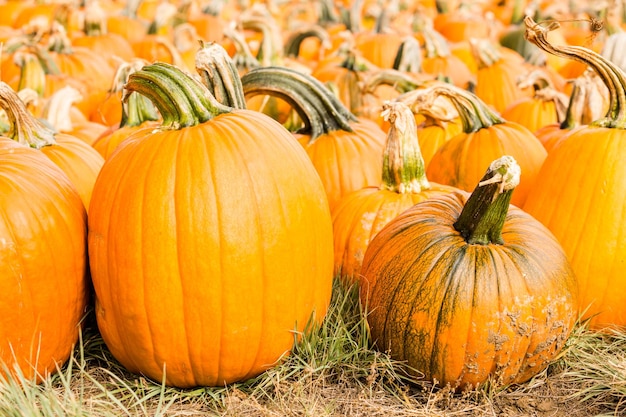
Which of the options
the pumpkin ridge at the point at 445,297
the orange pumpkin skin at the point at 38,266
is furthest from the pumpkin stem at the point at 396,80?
the orange pumpkin skin at the point at 38,266

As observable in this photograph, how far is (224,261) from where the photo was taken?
7.59ft

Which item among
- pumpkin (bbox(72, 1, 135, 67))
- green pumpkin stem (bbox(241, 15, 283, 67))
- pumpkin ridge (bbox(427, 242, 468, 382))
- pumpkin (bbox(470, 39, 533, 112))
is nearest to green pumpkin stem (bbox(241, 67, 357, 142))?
pumpkin ridge (bbox(427, 242, 468, 382))

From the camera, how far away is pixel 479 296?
7.77 feet

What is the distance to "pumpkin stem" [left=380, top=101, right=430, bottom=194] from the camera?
3.04 metres

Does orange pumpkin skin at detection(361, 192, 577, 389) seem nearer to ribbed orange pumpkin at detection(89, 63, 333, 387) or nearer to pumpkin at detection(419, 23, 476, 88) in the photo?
ribbed orange pumpkin at detection(89, 63, 333, 387)

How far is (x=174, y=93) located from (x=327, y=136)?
1.28m

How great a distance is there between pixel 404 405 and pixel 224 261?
2.40ft

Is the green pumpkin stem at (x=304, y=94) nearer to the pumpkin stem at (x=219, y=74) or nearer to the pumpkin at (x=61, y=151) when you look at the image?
the pumpkin stem at (x=219, y=74)

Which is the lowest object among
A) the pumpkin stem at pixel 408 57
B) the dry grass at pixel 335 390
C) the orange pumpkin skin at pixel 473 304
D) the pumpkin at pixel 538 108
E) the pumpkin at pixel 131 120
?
the dry grass at pixel 335 390

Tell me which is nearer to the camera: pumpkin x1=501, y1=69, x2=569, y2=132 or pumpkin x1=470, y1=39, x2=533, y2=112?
pumpkin x1=501, y1=69, x2=569, y2=132

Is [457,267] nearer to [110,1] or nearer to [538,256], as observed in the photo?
[538,256]

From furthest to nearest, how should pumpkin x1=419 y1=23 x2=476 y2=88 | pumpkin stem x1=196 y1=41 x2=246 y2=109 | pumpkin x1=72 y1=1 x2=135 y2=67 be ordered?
1. pumpkin x1=72 y1=1 x2=135 y2=67
2. pumpkin x1=419 y1=23 x2=476 y2=88
3. pumpkin stem x1=196 y1=41 x2=246 y2=109

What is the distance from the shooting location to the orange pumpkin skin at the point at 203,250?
2.30 metres

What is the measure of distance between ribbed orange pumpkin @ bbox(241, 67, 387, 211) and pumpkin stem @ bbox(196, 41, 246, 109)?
26.7 inches
